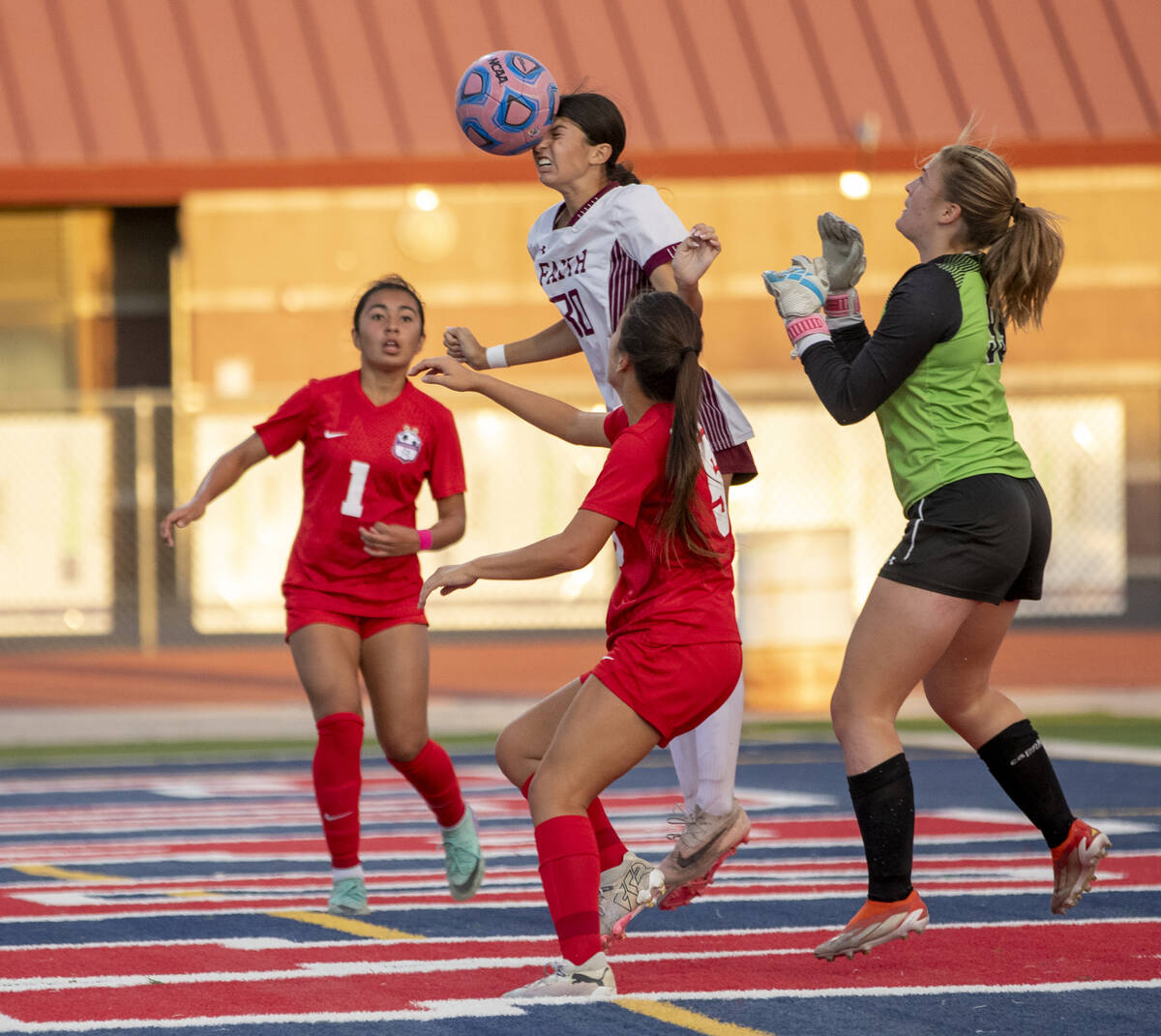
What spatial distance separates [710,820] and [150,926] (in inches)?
73.2

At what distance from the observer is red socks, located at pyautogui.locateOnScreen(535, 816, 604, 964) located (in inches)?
188

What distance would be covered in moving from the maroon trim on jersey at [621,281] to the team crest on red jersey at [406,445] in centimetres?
134

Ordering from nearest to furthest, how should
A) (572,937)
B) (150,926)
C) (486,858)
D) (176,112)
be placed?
(572,937) → (150,926) → (486,858) → (176,112)

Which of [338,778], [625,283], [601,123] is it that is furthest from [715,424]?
[338,778]

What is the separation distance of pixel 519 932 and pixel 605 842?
71cm


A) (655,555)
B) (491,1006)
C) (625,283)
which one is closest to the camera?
(491,1006)

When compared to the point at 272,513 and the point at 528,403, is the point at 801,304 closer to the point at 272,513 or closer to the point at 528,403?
the point at 528,403

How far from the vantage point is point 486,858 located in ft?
25.8

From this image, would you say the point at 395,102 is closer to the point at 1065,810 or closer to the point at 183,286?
the point at 183,286

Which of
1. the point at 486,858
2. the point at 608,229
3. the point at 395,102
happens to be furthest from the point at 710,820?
the point at 395,102

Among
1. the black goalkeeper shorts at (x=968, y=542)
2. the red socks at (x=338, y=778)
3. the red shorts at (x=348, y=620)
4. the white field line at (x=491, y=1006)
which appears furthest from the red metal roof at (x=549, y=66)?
the white field line at (x=491, y=1006)

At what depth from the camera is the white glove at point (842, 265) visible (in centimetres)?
551

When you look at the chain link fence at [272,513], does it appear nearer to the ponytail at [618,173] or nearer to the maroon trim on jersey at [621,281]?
the ponytail at [618,173]

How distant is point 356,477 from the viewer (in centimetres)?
685
